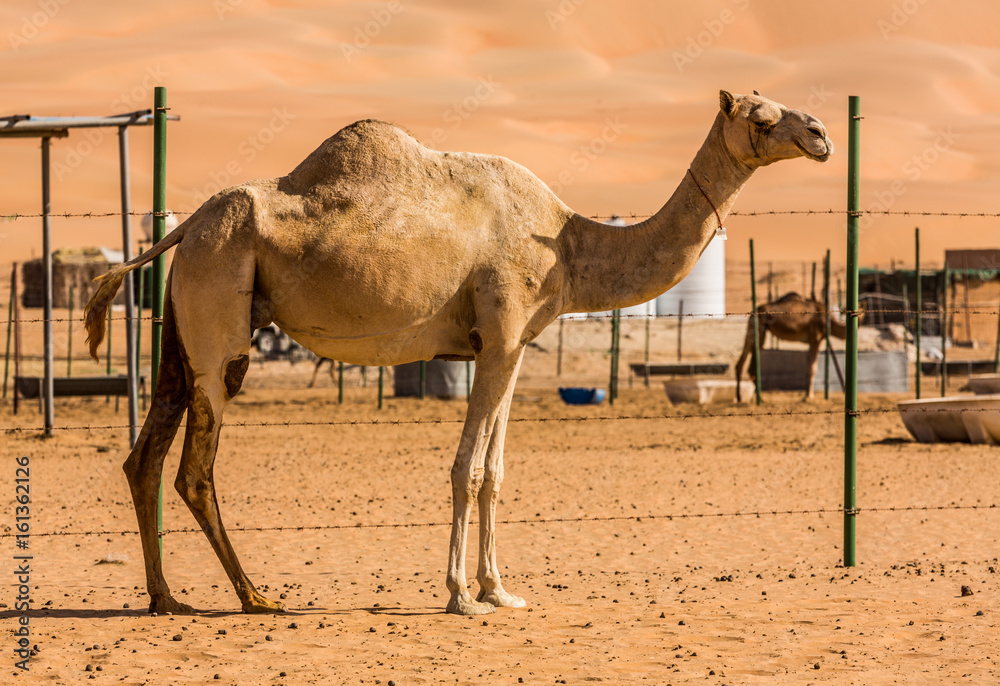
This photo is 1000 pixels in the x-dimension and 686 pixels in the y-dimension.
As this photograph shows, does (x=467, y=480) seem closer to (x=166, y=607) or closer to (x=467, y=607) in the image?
(x=467, y=607)

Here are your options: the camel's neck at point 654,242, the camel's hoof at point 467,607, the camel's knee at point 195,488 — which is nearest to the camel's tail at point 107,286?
the camel's knee at point 195,488

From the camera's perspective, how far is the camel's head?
579 centimetres

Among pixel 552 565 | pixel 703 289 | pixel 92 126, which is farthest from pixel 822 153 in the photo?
pixel 703 289

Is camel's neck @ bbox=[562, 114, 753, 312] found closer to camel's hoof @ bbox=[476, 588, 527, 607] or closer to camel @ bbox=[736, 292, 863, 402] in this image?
camel's hoof @ bbox=[476, 588, 527, 607]

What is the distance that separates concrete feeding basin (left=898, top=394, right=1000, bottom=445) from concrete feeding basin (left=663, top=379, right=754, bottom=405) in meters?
5.32

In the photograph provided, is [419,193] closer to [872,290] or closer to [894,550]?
[894,550]

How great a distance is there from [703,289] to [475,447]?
100 feet

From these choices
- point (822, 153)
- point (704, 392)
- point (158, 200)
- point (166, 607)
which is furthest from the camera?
point (704, 392)

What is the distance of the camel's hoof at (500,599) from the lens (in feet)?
20.3

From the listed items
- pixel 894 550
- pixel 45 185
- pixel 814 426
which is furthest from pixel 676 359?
pixel 894 550

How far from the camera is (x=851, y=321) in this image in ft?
24.9

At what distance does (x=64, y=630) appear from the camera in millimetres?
5727

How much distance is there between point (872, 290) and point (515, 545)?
3562cm

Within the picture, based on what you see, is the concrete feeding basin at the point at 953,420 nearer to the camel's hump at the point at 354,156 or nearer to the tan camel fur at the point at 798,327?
the tan camel fur at the point at 798,327
